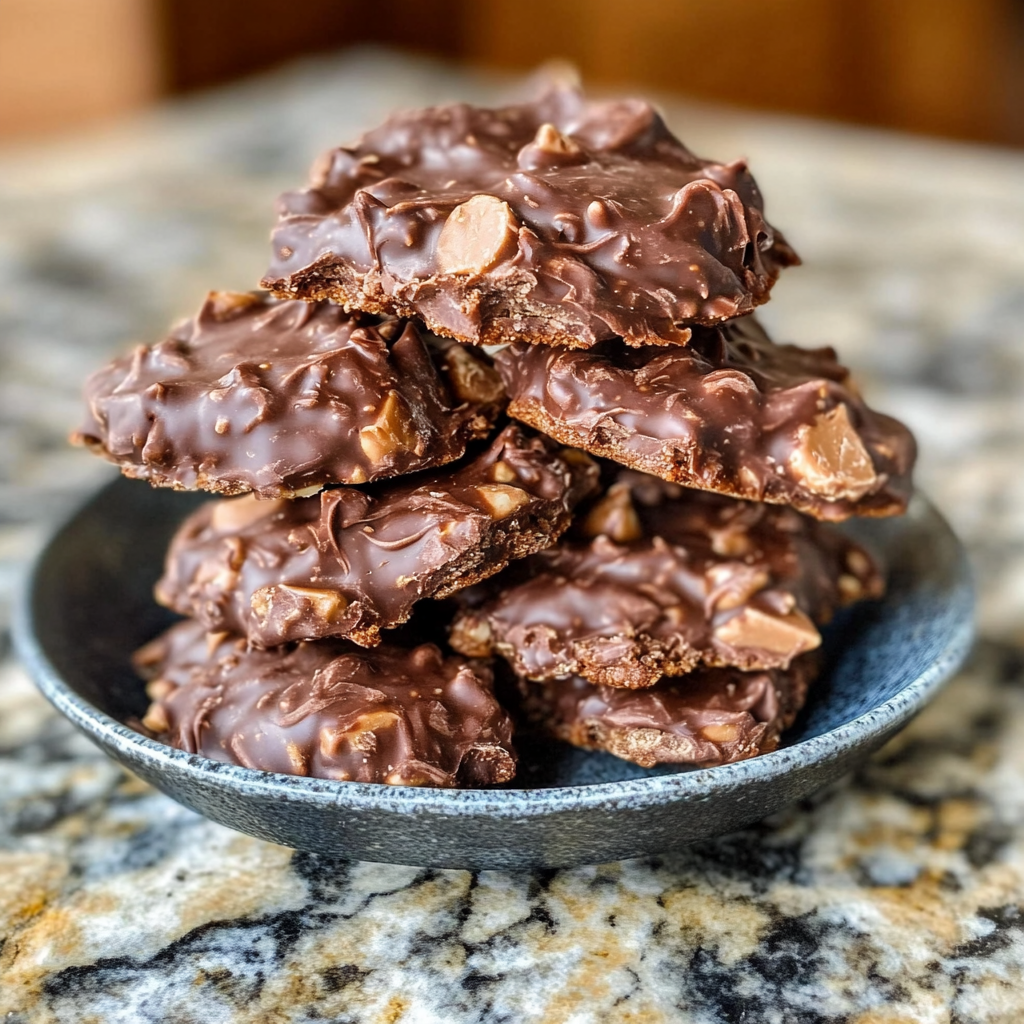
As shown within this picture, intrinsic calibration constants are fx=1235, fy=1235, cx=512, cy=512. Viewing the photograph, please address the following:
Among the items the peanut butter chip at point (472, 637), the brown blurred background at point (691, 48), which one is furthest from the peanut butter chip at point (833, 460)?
the brown blurred background at point (691, 48)

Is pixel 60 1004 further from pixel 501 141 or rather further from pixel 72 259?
pixel 72 259

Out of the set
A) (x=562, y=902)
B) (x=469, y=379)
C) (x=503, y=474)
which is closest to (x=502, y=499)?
(x=503, y=474)

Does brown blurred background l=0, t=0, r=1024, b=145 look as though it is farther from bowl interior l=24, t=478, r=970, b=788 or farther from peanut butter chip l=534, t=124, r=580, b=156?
peanut butter chip l=534, t=124, r=580, b=156

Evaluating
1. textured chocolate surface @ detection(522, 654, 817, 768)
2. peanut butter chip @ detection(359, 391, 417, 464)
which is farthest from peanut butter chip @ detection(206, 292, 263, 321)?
textured chocolate surface @ detection(522, 654, 817, 768)

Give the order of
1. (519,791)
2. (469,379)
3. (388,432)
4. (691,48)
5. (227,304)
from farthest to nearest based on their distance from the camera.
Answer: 1. (691,48)
2. (227,304)
3. (469,379)
4. (388,432)
5. (519,791)

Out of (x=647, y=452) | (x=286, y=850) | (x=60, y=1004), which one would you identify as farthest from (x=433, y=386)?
(x=60, y=1004)

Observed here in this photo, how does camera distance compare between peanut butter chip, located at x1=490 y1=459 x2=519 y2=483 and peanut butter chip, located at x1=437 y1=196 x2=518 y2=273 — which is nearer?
peanut butter chip, located at x1=437 y1=196 x2=518 y2=273

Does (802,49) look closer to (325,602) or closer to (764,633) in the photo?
(764,633)
